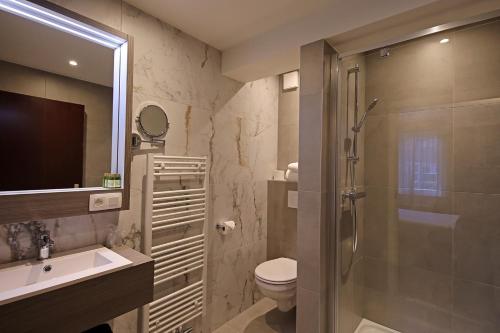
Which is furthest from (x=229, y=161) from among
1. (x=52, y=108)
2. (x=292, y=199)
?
(x=52, y=108)

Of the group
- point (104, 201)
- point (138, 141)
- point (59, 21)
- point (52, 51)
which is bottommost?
point (104, 201)

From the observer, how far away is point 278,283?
205cm

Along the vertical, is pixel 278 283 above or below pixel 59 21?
below

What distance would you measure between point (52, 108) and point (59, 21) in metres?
0.48

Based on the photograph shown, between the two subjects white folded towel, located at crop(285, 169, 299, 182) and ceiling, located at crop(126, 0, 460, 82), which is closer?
ceiling, located at crop(126, 0, 460, 82)

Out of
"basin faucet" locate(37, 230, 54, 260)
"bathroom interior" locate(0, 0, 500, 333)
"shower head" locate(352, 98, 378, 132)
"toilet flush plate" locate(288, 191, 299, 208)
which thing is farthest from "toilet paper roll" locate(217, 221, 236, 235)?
"shower head" locate(352, 98, 378, 132)

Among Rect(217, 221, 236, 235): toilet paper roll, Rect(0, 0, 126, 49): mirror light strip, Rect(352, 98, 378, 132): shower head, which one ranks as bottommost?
Rect(217, 221, 236, 235): toilet paper roll

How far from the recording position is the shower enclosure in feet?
5.40

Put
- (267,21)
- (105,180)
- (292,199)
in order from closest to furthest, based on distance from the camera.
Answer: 1. (105,180)
2. (267,21)
3. (292,199)

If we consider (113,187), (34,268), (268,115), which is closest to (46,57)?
(113,187)

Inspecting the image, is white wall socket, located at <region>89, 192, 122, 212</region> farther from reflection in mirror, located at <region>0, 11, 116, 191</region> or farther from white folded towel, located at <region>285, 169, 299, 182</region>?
white folded towel, located at <region>285, 169, 299, 182</region>

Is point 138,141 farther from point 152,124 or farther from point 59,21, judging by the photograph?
point 59,21

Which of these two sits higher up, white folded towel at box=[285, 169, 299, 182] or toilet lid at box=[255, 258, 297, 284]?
white folded towel at box=[285, 169, 299, 182]

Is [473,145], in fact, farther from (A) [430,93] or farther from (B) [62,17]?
(B) [62,17]
